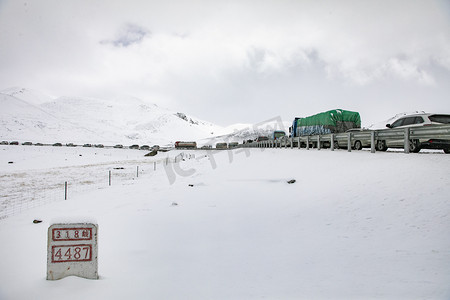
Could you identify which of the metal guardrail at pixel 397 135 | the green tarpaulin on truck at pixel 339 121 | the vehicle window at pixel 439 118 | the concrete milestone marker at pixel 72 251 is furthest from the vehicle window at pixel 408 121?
the concrete milestone marker at pixel 72 251

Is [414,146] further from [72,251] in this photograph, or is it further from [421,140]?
[72,251]

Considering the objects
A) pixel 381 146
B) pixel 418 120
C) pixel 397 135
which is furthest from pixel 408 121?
pixel 381 146

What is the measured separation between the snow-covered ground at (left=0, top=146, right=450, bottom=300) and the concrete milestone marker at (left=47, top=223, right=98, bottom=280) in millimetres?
148

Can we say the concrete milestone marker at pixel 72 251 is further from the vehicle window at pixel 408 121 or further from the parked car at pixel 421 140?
the vehicle window at pixel 408 121

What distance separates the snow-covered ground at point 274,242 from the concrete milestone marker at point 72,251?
15cm

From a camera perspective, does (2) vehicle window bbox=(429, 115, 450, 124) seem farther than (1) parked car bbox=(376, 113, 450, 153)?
Yes

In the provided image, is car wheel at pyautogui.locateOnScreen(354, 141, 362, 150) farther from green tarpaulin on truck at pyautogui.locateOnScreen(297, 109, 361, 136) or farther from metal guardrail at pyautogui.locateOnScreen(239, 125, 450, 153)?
green tarpaulin on truck at pyautogui.locateOnScreen(297, 109, 361, 136)

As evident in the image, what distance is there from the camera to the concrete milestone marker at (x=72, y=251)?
4188mm

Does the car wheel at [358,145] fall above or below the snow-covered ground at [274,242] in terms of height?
above

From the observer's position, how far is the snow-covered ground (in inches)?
161

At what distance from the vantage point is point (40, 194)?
14.5 metres

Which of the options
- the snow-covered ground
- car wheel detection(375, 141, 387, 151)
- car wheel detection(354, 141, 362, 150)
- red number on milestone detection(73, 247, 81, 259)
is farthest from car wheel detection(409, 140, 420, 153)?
red number on milestone detection(73, 247, 81, 259)

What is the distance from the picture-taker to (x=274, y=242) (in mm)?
6031

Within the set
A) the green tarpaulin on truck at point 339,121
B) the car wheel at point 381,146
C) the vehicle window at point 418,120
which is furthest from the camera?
the green tarpaulin on truck at point 339,121
